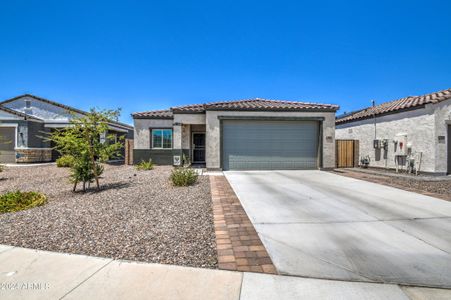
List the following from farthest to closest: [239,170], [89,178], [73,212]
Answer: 1. [239,170]
2. [89,178]
3. [73,212]

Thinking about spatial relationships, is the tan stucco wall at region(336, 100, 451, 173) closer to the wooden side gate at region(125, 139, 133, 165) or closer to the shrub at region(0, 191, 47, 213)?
the shrub at region(0, 191, 47, 213)

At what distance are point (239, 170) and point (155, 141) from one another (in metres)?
7.11

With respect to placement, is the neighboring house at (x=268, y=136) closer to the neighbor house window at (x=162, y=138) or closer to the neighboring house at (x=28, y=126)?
the neighbor house window at (x=162, y=138)

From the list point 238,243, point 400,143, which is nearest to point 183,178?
point 238,243

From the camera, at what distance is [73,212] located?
5.15 meters

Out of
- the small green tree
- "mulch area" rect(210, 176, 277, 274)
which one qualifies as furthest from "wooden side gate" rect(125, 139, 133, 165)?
"mulch area" rect(210, 176, 277, 274)

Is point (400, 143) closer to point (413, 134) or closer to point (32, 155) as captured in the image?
point (413, 134)

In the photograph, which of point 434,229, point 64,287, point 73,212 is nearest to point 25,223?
point 73,212

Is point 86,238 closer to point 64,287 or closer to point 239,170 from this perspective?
point 64,287

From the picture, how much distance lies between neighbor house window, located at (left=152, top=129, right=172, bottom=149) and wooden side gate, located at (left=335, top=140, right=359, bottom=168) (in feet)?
37.3

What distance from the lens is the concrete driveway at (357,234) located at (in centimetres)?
286

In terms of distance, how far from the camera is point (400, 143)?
1230 cm

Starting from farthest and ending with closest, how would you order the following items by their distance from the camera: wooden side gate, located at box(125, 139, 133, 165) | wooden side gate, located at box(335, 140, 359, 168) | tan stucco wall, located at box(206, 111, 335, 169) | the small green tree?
wooden side gate, located at box(125, 139, 133, 165), wooden side gate, located at box(335, 140, 359, 168), tan stucco wall, located at box(206, 111, 335, 169), the small green tree

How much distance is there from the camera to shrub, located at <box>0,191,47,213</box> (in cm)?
566
